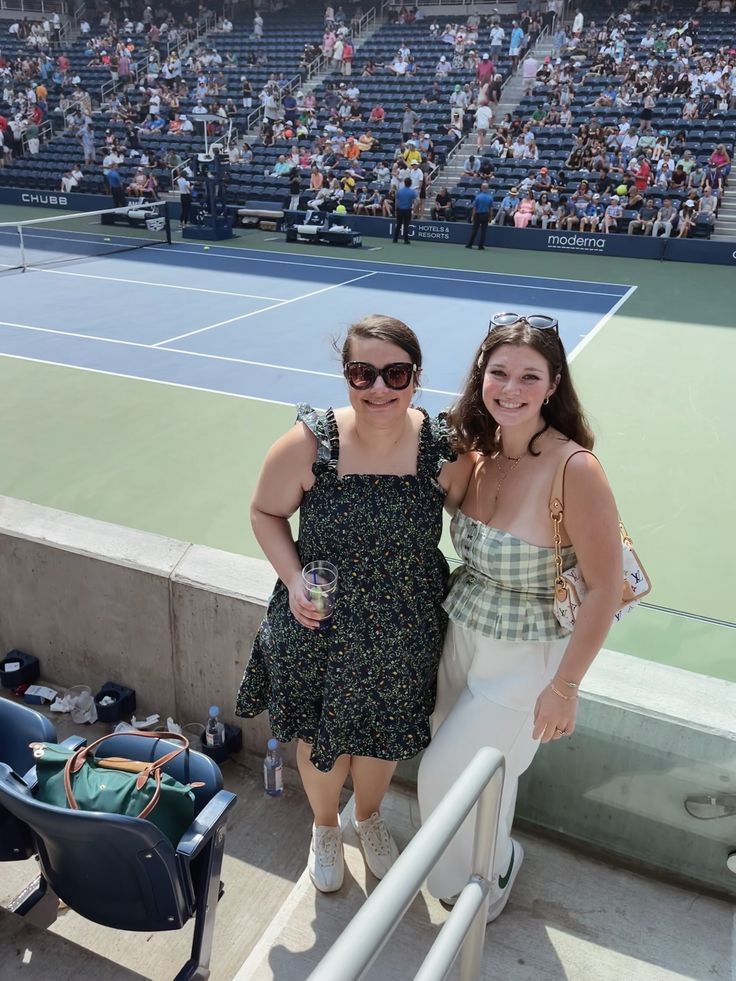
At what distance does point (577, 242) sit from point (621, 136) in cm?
463

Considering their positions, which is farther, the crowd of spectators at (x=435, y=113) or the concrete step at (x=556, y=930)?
the crowd of spectators at (x=435, y=113)

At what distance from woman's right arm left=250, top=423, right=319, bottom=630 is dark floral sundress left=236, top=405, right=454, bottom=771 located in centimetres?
4

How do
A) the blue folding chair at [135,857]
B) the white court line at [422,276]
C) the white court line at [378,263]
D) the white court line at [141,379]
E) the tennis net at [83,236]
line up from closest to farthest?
the blue folding chair at [135,857]
the white court line at [141,379]
the white court line at [422,276]
the white court line at [378,263]
the tennis net at [83,236]

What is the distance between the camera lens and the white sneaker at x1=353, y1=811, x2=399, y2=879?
301 cm

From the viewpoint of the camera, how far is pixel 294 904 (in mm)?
2891

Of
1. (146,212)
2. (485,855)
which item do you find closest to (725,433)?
(485,855)

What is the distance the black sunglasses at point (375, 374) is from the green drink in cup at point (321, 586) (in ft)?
1.88

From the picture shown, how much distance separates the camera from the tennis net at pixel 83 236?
1830 centimetres

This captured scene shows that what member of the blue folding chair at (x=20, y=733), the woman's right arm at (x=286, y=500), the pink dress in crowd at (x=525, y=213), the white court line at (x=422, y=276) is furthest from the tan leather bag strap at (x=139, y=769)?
the pink dress in crowd at (x=525, y=213)

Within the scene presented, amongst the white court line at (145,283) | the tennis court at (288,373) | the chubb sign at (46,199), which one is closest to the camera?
the tennis court at (288,373)

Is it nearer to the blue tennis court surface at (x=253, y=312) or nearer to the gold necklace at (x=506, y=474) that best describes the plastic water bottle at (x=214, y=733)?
the gold necklace at (x=506, y=474)

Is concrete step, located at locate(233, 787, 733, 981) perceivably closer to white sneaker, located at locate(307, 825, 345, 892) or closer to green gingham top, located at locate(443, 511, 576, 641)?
white sneaker, located at locate(307, 825, 345, 892)

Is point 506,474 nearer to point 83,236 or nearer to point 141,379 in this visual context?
point 141,379

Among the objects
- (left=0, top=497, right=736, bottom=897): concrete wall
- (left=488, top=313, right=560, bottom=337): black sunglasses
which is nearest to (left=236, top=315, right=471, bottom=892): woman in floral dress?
(left=488, top=313, right=560, bottom=337): black sunglasses
